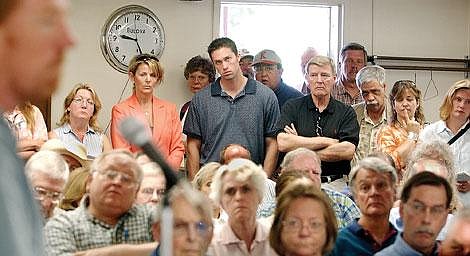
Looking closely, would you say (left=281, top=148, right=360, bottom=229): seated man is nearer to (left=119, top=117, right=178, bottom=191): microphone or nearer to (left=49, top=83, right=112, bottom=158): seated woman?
(left=49, top=83, right=112, bottom=158): seated woman

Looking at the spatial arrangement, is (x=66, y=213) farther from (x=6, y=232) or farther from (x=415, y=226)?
(x=6, y=232)

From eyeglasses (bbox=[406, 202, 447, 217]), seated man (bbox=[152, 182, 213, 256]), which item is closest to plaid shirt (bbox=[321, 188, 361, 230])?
eyeglasses (bbox=[406, 202, 447, 217])

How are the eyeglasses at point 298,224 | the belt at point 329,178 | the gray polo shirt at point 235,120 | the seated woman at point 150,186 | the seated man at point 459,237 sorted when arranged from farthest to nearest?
the gray polo shirt at point 235,120 → the belt at point 329,178 → the seated woman at point 150,186 → the eyeglasses at point 298,224 → the seated man at point 459,237

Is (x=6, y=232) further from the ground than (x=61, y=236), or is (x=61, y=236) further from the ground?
(x=6, y=232)

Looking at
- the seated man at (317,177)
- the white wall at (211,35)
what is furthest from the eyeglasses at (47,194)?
the white wall at (211,35)

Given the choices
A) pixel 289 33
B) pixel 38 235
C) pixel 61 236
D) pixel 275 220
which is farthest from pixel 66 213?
pixel 289 33

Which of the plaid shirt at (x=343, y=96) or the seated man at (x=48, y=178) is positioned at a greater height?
the plaid shirt at (x=343, y=96)

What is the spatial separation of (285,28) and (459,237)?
181 inches

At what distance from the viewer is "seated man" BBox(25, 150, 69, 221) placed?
8.84ft

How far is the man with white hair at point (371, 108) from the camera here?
467 cm

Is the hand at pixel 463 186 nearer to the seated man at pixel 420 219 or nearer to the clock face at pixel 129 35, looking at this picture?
the seated man at pixel 420 219

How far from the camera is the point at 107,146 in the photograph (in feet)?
15.9

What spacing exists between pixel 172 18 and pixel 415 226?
413cm

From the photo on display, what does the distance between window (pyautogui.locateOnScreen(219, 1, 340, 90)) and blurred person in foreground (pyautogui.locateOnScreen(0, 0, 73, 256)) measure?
5833mm
